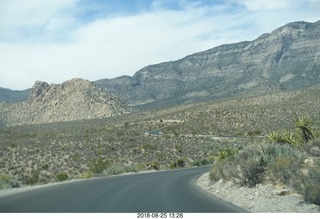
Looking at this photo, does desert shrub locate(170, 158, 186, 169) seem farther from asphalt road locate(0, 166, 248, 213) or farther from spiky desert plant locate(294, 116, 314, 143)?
asphalt road locate(0, 166, 248, 213)

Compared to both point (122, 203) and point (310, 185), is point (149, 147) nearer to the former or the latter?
point (122, 203)

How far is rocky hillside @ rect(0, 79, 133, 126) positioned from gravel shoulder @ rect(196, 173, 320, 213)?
132717 millimetres

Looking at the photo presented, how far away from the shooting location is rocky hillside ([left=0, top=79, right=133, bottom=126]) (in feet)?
516

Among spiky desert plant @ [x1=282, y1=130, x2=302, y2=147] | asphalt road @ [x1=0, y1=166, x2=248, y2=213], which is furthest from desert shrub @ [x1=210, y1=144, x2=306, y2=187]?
spiky desert plant @ [x1=282, y1=130, x2=302, y2=147]

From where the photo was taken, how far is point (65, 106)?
16925cm

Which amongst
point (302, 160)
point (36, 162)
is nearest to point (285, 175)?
point (302, 160)

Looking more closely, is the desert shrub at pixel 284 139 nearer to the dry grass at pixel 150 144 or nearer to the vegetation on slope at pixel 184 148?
the vegetation on slope at pixel 184 148

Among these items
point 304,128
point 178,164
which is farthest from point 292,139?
point 178,164

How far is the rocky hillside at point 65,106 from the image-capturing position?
15738 cm

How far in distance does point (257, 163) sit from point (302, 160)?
84.1 inches

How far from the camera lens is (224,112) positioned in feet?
310

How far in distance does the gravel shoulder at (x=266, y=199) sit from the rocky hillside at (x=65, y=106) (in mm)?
132717

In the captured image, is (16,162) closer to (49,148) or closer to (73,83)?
(49,148)

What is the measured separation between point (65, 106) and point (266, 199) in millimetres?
158011
